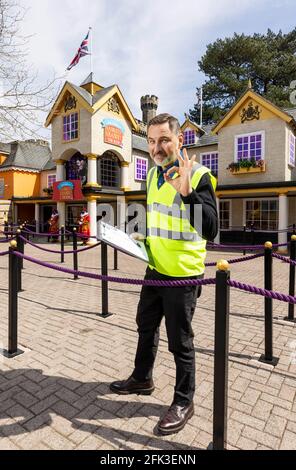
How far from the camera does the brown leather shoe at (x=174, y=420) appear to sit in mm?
2152

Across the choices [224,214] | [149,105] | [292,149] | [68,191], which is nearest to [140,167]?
[68,191]

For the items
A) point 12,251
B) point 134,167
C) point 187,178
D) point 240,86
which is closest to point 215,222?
point 187,178

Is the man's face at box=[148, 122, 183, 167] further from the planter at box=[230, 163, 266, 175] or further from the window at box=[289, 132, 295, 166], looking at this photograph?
the window at box=[289, 132, 295, 166]

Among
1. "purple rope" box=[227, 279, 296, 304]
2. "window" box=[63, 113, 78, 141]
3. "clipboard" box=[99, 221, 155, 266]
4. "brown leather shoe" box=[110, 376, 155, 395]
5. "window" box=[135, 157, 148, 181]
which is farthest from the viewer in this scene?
"window" box=[135, 157, 148, 181]

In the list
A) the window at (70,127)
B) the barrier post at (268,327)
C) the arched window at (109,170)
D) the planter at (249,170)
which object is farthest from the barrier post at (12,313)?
the arched window at (109,170)

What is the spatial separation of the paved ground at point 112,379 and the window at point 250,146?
11.7 meters

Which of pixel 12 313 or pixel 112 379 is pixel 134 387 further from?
pixel 12 313

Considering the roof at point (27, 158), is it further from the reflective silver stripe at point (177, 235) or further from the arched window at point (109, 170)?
the reflective silver stripe at point (177, 235)

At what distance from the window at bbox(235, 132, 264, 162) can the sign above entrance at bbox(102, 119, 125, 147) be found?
7052 mm

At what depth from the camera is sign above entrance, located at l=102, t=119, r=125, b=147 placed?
17.6m

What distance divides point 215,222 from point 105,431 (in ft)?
5.71

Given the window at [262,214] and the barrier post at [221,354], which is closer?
the barrier post at [221,354]

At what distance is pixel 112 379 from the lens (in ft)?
9.59

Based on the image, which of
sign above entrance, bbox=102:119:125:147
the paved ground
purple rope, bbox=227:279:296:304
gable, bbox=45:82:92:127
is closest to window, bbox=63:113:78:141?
gable, bbox=45:82:92:127
